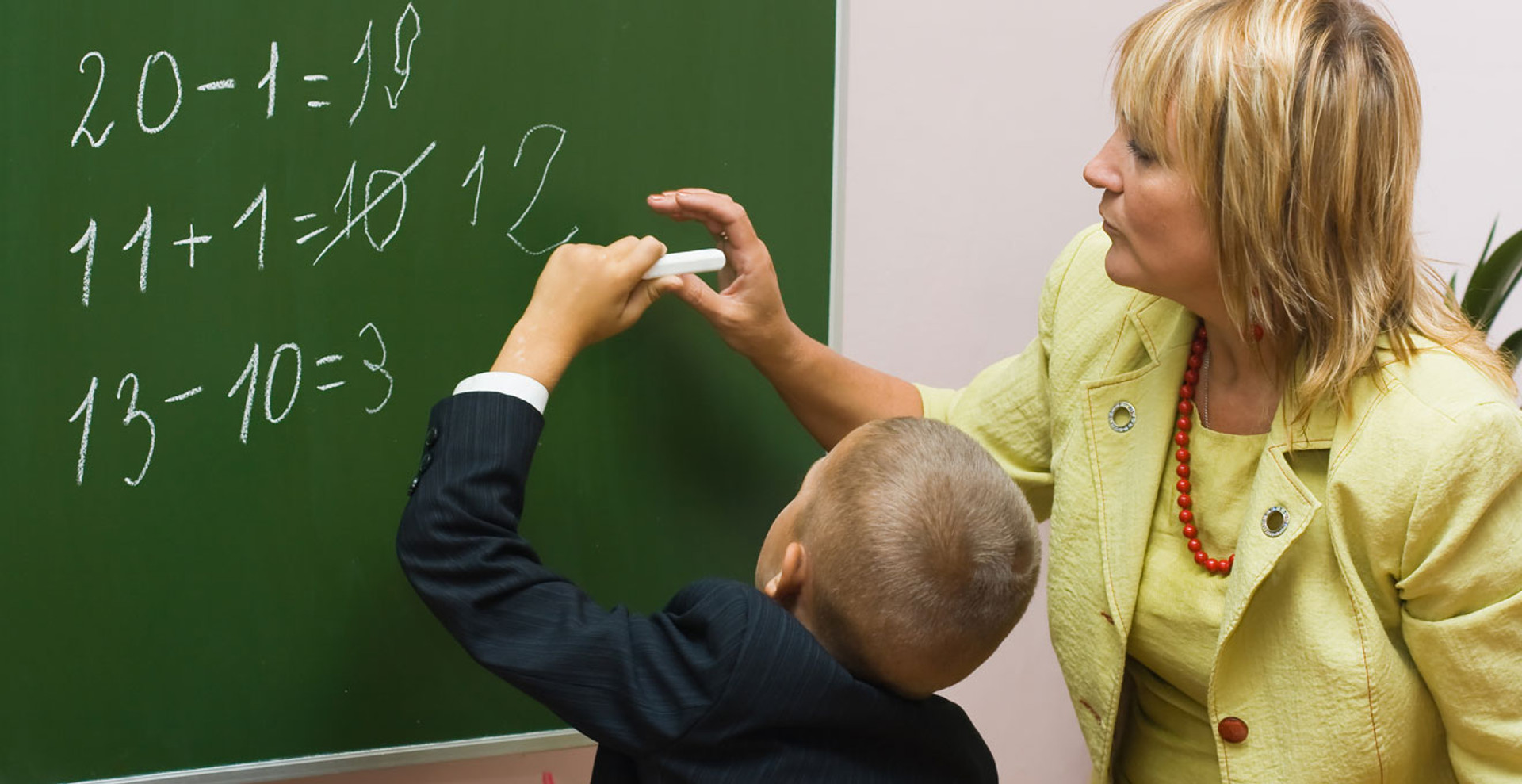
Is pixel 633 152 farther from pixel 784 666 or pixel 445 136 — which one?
pixel 784 666

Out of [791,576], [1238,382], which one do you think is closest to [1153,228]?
[1238,382]

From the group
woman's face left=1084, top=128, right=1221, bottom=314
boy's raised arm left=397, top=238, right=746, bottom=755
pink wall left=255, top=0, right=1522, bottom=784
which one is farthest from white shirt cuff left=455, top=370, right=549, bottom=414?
pink wall left=255, top=0, right=1522, bottom=784

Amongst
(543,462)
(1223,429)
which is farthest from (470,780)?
(1223,429)

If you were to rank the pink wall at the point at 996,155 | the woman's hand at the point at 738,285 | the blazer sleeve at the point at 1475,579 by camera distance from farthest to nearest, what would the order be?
the pink wall at the point at 996,155, the woman's hand at the point at 738,285, the blazer sleeve at the point at 1475,579

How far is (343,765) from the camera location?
4.67 ft

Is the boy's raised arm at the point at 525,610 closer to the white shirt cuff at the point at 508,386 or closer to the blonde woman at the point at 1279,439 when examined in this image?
the white shirt cuff at the point at 508,386

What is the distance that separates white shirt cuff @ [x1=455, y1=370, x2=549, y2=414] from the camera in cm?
124

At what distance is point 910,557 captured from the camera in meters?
1.08

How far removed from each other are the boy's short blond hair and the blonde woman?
29 cm

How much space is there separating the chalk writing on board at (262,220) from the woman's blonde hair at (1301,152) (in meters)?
0.65

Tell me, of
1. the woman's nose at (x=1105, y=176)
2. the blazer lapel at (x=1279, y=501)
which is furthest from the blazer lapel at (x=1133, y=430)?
the woman's nose at (x=1105, y=176)

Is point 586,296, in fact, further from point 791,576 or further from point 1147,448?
point 1147,448

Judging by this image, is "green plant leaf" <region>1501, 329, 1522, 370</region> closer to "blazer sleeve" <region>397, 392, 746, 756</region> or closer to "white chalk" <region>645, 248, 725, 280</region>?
"white chalk" <region>645, 248, 725, 280</region>

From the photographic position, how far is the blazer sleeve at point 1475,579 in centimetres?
119
